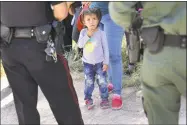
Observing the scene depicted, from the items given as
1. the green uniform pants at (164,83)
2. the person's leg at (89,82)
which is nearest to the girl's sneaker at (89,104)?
the person's leg at (89,82)

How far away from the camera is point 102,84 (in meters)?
3.94

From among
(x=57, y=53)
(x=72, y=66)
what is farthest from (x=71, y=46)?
(x=57, y=53)

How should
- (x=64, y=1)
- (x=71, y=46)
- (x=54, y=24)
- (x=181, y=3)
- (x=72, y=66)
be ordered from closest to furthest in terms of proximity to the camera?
1. (x=181, y=3)
2. (x=64, y=1)
3. (x=54, y=24)
4. (x=72, y=66)
5. (x=71, y=46)

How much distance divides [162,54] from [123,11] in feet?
1.08

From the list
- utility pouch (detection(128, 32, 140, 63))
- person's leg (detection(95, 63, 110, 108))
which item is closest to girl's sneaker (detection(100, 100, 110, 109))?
person's leg (detection(95, 63, 110, 108))

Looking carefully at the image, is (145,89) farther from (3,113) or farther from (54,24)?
(3,113)

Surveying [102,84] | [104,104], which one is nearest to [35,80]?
[102,84]

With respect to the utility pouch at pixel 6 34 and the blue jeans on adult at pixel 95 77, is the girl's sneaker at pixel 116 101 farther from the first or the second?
the utility pouch at pixel 6 34

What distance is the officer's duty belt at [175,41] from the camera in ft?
6.80

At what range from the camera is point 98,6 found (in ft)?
12.7

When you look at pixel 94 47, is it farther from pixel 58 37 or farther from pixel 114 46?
pixel 58 37

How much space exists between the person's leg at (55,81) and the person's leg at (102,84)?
105 cm

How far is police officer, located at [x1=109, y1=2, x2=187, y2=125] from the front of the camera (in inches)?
81.0

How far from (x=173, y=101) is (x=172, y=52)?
302 millimetres
